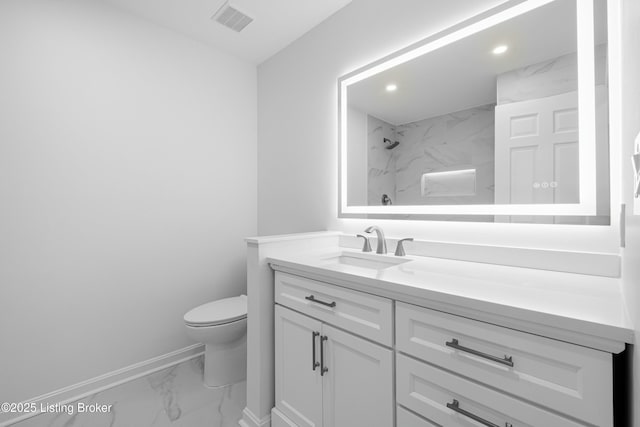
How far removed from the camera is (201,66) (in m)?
2.31

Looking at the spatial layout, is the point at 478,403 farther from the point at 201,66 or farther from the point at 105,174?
the point at 201,66

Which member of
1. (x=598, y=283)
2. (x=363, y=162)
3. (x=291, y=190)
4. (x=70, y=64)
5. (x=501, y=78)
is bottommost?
(x=598, y=283)

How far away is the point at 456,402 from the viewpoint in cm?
81

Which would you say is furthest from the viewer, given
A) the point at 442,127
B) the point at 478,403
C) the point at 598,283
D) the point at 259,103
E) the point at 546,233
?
the point at 259,103

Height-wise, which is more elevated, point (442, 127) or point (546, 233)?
point (442, 127)

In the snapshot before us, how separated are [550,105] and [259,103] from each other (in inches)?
87.2

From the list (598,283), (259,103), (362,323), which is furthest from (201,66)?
(598,283)

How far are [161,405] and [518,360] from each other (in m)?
1.89

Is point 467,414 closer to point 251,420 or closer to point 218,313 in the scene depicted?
point 251,420

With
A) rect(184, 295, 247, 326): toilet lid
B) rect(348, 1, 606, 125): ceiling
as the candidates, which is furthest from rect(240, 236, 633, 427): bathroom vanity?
rect(348, 1, 606, 125): ceiling

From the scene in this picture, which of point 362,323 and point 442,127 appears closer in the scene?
point 362,323

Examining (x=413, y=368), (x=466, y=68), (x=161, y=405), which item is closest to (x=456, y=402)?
(x=413, y=368)

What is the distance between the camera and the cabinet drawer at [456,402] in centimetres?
70

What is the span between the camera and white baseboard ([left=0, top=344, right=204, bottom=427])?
1.60 metres
